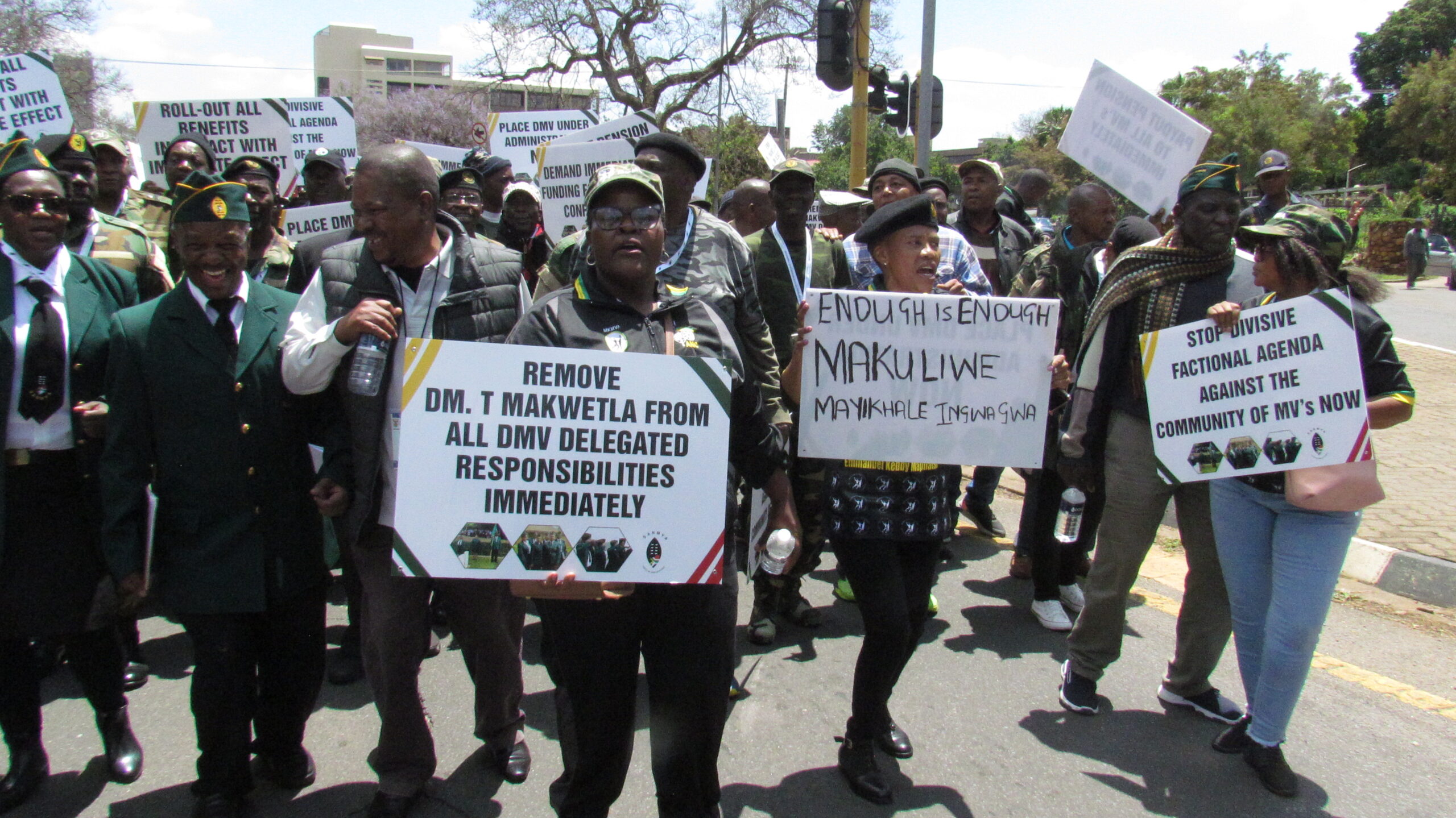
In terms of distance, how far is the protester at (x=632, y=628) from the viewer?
247cm

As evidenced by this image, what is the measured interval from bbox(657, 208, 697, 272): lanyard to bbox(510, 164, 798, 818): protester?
1.11 metres

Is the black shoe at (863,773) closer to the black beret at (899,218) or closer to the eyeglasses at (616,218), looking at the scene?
the black beret at (899,218)

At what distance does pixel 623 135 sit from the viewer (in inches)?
275

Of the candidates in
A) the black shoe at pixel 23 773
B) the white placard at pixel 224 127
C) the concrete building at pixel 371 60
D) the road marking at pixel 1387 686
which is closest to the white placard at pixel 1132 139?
the road marking at pixel 1387 686

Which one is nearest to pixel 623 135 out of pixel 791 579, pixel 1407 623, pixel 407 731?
pixel 791 579

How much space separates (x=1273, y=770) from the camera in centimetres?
332

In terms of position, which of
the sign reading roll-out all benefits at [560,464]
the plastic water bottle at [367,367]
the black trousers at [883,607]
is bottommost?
the black trousers at [883,607]

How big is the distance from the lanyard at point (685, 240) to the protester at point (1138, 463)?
1.63 metres

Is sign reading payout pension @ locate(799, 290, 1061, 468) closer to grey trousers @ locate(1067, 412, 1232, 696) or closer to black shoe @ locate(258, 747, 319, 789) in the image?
grey trousers @ locate(1067, 412, 1232, 696)

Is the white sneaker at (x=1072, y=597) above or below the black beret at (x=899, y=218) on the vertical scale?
below

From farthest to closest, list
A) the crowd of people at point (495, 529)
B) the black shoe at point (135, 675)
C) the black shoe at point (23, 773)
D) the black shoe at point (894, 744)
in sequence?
1. the black shoe at point (135, 675)
2. the black shoe at point (894, 744)
3. the black shoe at point (23, 773)
4. the crowd of people at point (495, 529)

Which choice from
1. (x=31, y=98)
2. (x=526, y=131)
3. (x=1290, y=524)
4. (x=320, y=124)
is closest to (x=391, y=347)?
(x=1290, y=524)

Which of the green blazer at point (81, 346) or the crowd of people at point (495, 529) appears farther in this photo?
the green blazer at point (81, 346)

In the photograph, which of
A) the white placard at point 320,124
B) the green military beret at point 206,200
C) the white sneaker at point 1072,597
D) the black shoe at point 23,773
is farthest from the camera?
the white placard at point 320,124
